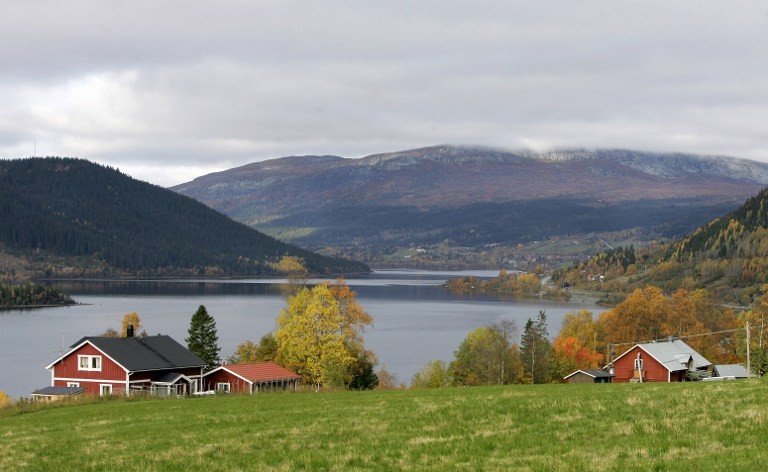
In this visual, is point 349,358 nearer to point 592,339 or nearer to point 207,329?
point 207,329

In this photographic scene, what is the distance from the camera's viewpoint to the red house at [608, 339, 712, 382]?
70.9m

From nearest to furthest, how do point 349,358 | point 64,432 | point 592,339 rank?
point 64,432
point 349,358
point 592,339

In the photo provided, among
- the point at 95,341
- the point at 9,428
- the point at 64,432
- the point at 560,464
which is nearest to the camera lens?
the point at 560,464

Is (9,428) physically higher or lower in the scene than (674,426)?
lower

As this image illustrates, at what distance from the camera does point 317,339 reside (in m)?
72.2

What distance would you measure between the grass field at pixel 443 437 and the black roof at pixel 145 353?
3281 centimetres

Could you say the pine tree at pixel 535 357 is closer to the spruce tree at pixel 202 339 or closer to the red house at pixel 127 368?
the spruce tree at pixel 202 339

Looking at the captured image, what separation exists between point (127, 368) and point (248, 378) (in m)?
7.75

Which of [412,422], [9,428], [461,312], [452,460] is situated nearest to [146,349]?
[9,428]

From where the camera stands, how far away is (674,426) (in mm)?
18734

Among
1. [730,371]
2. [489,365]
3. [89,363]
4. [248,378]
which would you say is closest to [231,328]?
[489,365]

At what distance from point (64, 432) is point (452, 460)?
13.5 m

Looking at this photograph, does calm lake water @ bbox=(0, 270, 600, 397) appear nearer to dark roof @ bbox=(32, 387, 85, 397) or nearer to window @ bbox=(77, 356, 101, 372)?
window @ bbox=(77, 356, 101, 372)

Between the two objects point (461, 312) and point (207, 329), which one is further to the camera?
point (461, 312)
